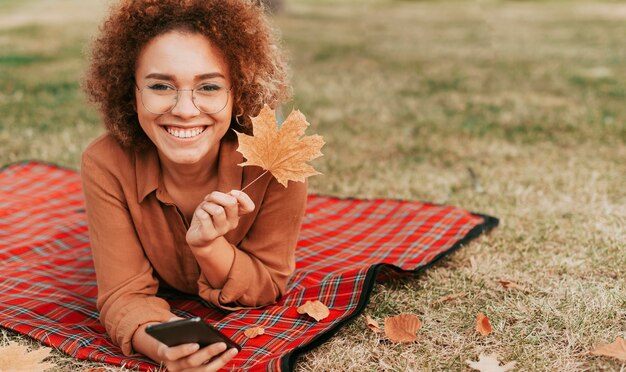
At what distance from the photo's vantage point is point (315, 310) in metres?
2.61

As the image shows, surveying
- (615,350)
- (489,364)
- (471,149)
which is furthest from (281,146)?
(471,149)

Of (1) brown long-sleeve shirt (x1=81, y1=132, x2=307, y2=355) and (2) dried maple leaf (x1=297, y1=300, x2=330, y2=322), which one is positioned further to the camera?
(2) dried maple leaf (x1=297, y1=300, x2=330, y2=322)

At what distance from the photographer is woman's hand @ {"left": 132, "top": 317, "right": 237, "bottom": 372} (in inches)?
81.7

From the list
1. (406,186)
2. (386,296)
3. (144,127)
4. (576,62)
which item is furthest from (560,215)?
(576,62)

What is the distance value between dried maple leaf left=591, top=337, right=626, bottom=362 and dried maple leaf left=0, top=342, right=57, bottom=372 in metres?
1.88

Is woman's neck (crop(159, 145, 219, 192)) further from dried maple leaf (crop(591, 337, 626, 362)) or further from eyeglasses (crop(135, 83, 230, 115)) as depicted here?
dried maple leaf (crop(591, 337, 626, 362))

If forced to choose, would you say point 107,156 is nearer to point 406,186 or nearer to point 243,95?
Result: point 243,95

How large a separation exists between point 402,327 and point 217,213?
0.85m

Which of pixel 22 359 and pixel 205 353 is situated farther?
pixel 22 359

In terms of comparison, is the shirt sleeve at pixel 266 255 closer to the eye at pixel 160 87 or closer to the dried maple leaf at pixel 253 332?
the dried maple leaf at pixel 253 332

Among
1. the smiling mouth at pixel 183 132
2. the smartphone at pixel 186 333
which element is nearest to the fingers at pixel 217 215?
the smiling mouth at pixel 183 132

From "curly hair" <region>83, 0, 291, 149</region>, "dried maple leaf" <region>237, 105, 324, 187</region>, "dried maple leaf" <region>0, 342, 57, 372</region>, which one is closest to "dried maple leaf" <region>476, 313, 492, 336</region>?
"dried maple leaf" <region>237, 105, 324, 187</region>

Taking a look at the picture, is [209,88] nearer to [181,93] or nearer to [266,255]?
[181,93]

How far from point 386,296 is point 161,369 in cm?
100
